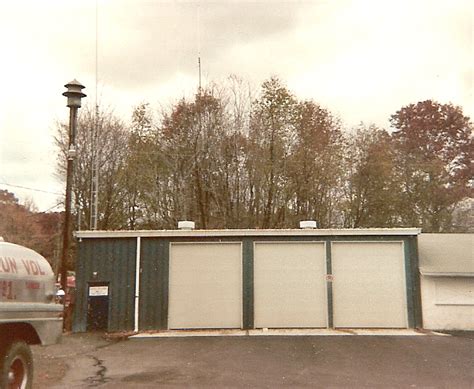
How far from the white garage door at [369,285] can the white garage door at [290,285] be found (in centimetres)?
52

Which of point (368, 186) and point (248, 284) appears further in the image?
point (368, 186)

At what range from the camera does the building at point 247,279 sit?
1605 cm

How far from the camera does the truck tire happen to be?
5.91 meters

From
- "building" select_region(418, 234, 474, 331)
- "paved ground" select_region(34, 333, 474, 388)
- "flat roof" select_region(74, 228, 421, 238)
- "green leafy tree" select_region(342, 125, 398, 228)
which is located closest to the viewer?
"paved ground" select_region(34, 333, 474, 388)

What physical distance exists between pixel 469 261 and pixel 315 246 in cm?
505

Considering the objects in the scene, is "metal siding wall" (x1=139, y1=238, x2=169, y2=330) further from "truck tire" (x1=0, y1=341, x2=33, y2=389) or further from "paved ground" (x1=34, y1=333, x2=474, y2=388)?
"truck tire" (x1=0, y1=341, x2=33, y2=389)

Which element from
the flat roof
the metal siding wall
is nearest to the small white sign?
the metal siding wall

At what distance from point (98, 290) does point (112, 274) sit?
659 millimetres

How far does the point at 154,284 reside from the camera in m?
16.2

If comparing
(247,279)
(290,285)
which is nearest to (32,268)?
(247,279)

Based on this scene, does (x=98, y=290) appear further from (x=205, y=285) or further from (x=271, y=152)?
(x=271, y=152)

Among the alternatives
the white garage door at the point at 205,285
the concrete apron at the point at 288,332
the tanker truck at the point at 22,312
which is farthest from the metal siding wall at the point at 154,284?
the tanker truck at the point at 22,312

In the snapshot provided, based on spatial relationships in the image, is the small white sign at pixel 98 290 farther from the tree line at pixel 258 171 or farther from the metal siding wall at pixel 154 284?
the tree line at pixel 258 171

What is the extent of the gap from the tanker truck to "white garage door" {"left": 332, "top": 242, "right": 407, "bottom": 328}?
35.8ft
